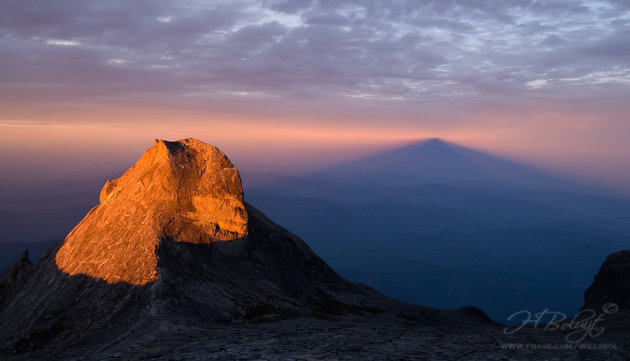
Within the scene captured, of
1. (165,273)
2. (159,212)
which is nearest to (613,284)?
(165,273)

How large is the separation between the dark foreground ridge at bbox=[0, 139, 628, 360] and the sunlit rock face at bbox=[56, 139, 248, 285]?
0.13 m

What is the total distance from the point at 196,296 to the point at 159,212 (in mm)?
12265

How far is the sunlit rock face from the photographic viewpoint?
130 ft

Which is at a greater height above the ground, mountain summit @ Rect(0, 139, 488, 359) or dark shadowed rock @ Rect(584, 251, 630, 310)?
mountain summit @ Rect(0, 139, 488, 359)

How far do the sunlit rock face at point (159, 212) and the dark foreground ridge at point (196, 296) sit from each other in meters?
0.13

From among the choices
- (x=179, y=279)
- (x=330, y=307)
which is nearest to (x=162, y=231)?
(x=179, y=279)

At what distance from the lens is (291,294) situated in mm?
45188

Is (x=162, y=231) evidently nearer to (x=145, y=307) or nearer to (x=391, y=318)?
(x=145, y=307)

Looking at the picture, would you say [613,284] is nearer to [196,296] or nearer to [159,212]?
[196,296]

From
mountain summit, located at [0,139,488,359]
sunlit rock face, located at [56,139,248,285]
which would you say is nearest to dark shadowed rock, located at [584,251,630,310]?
mountain summit, located at [0,139,488,359]

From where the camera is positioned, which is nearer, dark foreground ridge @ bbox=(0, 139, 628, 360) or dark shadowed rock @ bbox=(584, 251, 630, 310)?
dark foreground ridge @ bbox=(0, 139, 628, 360)

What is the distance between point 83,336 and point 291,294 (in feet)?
67.3

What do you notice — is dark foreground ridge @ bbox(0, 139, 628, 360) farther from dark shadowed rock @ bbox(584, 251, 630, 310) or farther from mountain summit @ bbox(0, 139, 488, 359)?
dark shadowed rock @ bbox(584, 251, 630, 310)

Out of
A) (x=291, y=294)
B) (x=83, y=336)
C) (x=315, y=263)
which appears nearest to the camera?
(x=83, y=336)
